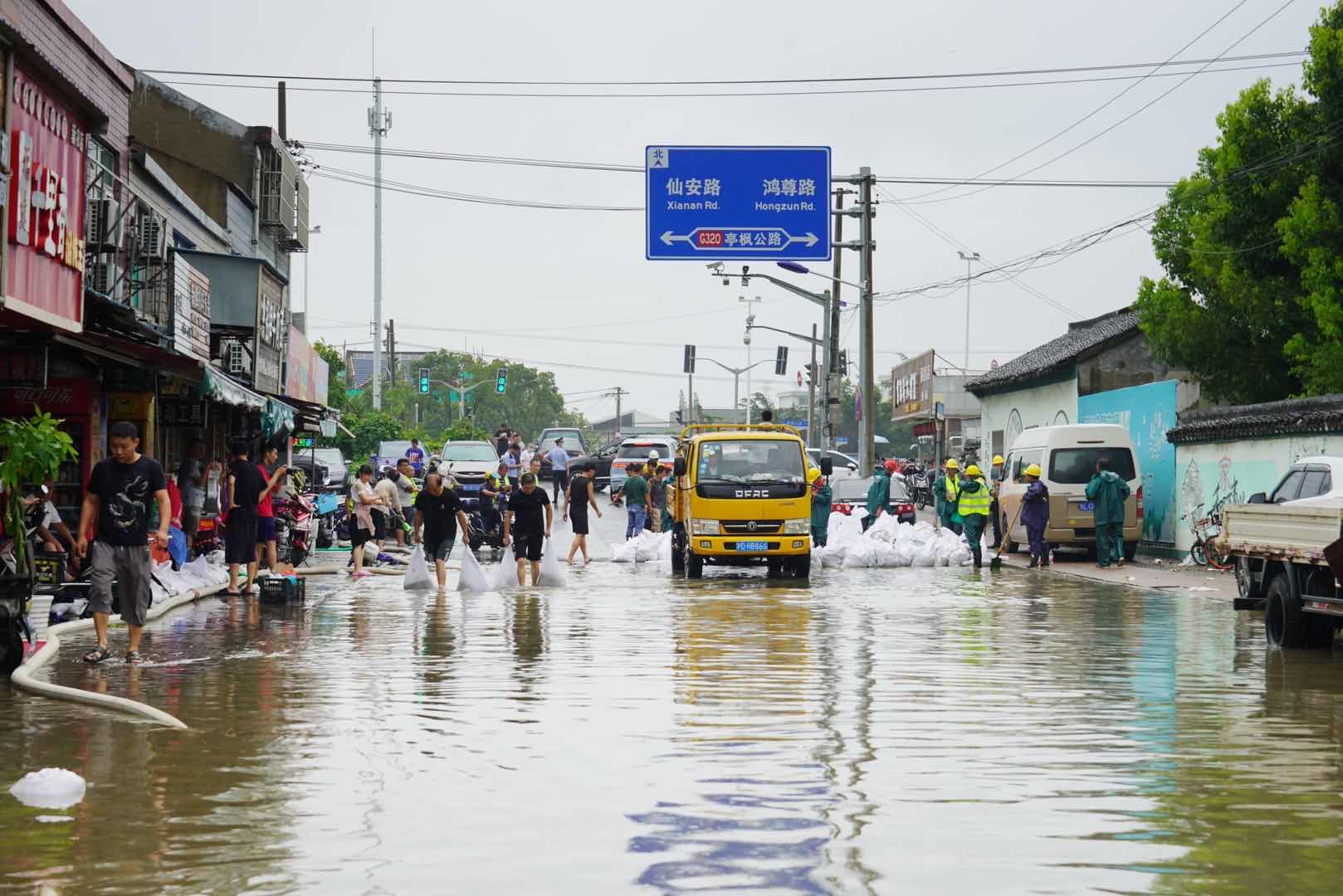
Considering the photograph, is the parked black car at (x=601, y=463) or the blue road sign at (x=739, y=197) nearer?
the blue road sign at (x=739, y=197)

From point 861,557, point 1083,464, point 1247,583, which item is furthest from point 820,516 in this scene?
point 1247,583

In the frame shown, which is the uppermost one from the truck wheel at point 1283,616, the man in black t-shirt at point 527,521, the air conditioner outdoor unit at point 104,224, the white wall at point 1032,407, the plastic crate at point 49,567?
the air conditioner outdoor unit at point 104,224

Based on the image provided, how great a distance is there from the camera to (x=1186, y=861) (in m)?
6.46

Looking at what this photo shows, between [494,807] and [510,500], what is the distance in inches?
567

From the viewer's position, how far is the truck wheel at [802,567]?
25.5m

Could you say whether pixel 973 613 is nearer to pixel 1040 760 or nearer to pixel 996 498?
pixel 1040 760

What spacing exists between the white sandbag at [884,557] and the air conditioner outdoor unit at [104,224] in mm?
12750

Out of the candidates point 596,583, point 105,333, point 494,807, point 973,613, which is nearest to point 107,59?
point 105,333

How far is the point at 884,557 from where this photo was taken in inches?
1120

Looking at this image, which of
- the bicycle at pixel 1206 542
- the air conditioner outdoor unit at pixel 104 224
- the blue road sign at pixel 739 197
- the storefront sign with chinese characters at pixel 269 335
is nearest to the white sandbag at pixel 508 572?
the air conditioner outdoor unit at pixel 104 224

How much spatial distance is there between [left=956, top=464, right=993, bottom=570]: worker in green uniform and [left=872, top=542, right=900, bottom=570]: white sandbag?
4.14 ft

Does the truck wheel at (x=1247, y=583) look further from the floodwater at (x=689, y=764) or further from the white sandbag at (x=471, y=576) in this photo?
the white sandbag at (x=471, y=576)

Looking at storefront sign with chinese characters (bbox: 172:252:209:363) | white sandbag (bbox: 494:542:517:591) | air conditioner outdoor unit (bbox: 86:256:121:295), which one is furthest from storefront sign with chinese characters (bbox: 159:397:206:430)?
white sandbag (bbox: 494:542:517:591)

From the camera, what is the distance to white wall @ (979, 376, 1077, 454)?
41844mm
